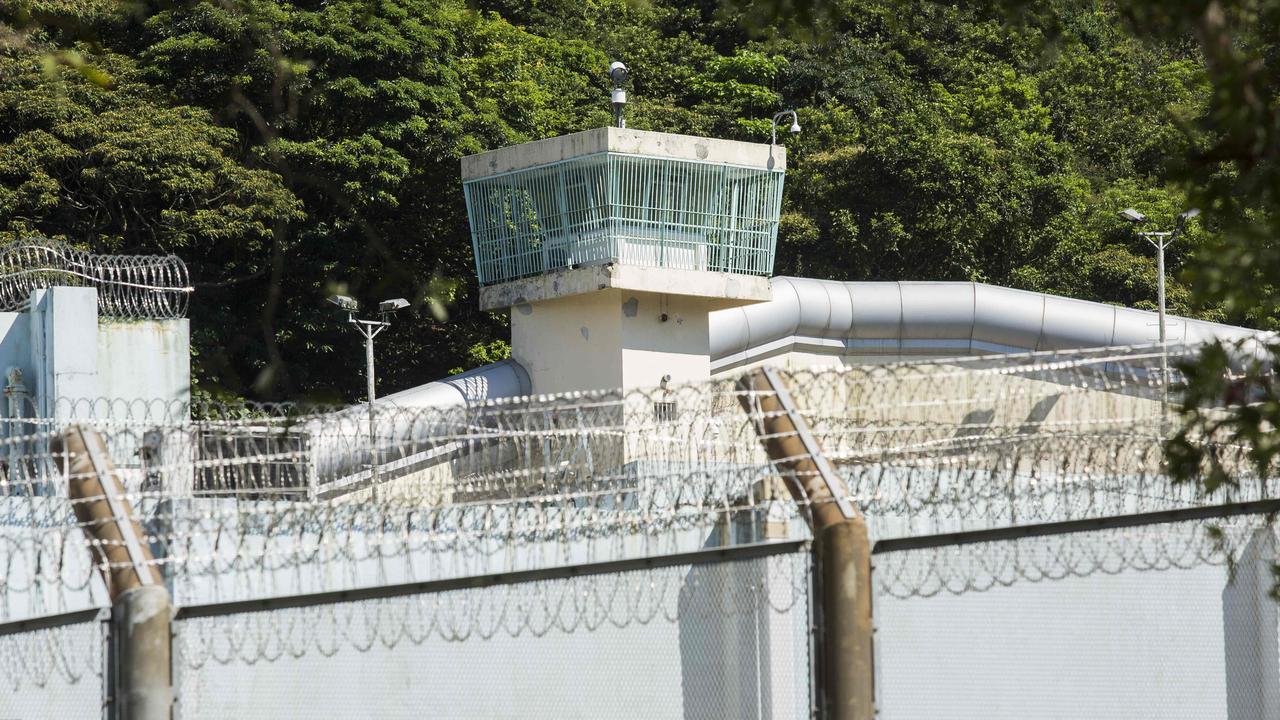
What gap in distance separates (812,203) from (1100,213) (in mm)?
5622

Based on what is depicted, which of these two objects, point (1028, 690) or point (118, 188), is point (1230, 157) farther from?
point (118, 188)

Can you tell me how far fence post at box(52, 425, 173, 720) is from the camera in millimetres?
→ 4852

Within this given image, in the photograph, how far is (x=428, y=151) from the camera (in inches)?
941

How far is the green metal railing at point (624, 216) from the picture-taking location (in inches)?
698

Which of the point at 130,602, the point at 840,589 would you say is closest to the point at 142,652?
the point at 130,602

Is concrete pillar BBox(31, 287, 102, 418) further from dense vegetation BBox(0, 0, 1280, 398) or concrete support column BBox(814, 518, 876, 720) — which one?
concrete support column BBox(814, 518, 876, 720)

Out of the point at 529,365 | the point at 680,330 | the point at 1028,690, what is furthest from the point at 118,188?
the point at 1028,690

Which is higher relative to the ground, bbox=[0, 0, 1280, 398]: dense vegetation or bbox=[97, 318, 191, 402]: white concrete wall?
bbox=[0, 0, 1280, 398]: dense vegetation

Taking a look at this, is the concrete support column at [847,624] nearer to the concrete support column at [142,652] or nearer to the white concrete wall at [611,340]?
the concrete support column at [142,652]

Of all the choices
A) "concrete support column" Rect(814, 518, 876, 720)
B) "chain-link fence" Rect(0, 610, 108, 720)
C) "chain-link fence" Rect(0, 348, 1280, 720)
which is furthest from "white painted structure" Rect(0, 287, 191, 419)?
"concrete support column" Rect(814, 518, 876, 720)

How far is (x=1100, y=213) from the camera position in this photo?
3019cm

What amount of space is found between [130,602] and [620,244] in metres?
13.1

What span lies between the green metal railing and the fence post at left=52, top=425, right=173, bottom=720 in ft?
42.1

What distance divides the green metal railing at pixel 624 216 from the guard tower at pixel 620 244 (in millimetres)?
12
